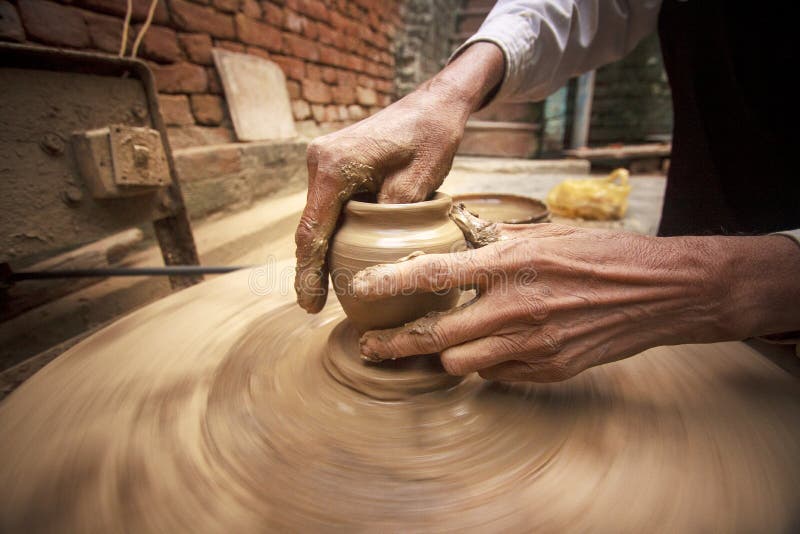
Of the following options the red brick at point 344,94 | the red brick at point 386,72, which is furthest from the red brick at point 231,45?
the red brick at point 386,72

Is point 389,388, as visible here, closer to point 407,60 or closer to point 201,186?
point 201,186

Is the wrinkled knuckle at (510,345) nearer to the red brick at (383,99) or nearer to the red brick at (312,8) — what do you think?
the red brick at (312,8)

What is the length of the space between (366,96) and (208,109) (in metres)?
2.67

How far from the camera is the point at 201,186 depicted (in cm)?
232

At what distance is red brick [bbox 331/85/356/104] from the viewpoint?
4.13 meters

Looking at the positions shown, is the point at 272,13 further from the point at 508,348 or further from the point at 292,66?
the point at 508,348

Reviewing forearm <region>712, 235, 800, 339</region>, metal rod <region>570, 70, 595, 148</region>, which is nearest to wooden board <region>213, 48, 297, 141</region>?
forearm <region>712, 235, 800, 339</region>

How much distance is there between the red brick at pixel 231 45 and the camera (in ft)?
8.57

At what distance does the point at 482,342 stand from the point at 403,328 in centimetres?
13

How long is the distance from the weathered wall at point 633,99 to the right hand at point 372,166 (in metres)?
7.18

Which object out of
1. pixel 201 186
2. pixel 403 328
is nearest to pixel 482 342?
pixel 403 328

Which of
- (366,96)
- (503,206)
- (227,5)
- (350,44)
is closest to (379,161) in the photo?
(503,206)

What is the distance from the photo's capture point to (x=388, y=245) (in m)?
0.74

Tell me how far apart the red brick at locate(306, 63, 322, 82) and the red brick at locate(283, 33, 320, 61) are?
0.06 metres
